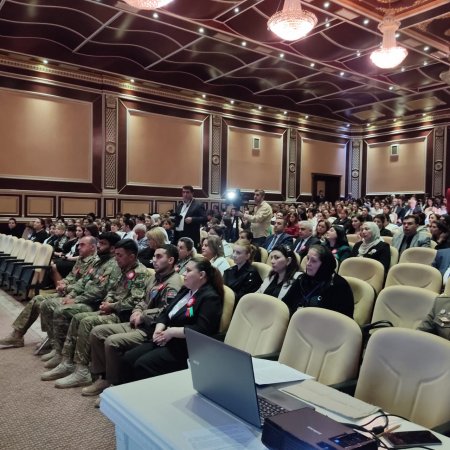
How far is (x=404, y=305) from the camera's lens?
2.59 meters

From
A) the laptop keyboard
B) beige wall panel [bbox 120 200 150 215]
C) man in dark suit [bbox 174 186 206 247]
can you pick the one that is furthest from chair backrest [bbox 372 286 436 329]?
beige wall panel [bbox 120 200 150 215]

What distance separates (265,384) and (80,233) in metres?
5.55

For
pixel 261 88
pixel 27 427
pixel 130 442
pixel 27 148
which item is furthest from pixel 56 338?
pixel 261 88

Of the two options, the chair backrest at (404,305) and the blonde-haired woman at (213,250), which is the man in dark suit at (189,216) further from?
the chair backrest at (404,305)

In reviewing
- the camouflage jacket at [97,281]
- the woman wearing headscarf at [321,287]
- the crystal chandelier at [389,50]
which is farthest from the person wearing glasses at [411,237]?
the crystal chandelier at [389,50]

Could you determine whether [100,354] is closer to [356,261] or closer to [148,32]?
[356,261]

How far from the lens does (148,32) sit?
27.8 ft

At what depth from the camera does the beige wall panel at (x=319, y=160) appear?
1490cm

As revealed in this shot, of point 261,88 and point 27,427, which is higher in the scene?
point 261,88

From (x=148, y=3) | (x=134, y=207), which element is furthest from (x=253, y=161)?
(x=148, y=3)

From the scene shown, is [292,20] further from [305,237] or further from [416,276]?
[416,276]

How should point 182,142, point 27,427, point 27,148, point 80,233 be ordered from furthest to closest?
point 182,142 → point 27,148 → point 80,233 → point 27,427

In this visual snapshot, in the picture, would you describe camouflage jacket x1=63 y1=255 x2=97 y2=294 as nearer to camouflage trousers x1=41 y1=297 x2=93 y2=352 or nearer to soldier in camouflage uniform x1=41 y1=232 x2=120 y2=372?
soldier in camouflage uniform x1=41 y1=232 x2=120 y2=372

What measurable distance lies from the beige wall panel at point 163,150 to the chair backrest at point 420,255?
8.29m
